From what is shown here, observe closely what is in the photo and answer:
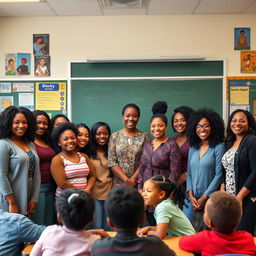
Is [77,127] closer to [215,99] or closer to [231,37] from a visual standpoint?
[215,99]

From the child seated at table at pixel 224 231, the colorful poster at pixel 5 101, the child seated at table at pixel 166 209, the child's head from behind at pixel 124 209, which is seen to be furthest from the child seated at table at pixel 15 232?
the colorful poster at pixel 5 101

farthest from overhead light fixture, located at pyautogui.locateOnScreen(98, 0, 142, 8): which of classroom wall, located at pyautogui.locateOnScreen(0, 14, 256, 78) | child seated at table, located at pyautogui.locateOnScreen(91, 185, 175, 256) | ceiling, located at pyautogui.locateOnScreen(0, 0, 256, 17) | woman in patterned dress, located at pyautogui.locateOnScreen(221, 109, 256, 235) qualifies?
child seated at table, located at pyautogui.locateOnScreen(91, 185, 175, 256)

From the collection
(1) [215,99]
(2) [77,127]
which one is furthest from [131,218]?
(1) [215,99]

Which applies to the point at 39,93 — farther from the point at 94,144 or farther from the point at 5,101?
the point at 94,144

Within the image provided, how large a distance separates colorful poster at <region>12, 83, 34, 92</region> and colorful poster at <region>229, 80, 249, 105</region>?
2.63 metres

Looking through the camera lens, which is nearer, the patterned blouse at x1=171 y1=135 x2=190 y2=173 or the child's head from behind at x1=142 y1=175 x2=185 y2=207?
the child's head from behind at x1=142 y1=175 x2=185 y2=207

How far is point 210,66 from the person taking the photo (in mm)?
3861

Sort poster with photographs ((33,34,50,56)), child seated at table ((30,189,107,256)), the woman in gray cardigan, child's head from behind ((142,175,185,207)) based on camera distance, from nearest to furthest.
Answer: child seated at table ((30,189,107,256)) < child's head from behind ((142,175,185,207)) < the woman in gray cardigan < poster with photographs ((33,34,50,56))

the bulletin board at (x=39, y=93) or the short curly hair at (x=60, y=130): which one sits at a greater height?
the bulletin board at (x=39, y=93)

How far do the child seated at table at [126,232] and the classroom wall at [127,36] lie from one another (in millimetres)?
2898

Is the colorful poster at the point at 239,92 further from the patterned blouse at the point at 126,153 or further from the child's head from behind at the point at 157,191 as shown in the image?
the child's head from behind at the point at 157,191

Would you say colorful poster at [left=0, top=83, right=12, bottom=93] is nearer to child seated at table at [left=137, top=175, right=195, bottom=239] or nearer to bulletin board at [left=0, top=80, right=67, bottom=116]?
bulletin board at [left=0, top=80, right=67, bottom=116]

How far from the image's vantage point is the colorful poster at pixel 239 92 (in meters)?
3.85

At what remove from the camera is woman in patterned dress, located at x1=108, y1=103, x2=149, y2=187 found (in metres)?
2.98
